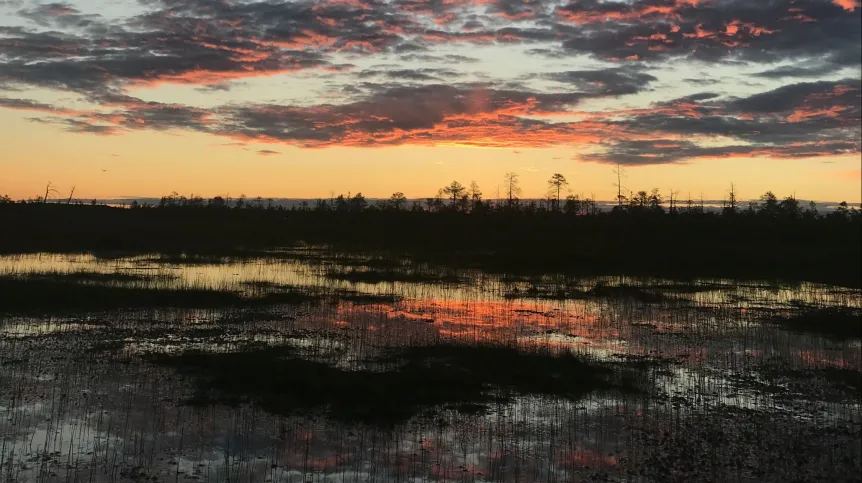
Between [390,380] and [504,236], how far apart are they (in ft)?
195

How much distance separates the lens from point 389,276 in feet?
116

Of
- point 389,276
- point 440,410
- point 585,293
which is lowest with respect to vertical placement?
point 440,410

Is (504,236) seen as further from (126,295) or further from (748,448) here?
(748,448)

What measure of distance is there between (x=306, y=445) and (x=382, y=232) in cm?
7041

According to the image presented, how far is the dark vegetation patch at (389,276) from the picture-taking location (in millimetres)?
33500

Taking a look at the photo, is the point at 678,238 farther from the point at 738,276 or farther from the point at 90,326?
the point at 90,326

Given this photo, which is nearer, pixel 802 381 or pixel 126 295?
pixel 802 381

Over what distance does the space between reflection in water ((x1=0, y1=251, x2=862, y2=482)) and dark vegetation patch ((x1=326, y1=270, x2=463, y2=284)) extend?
29.2 feet

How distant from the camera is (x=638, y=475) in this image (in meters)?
9.68

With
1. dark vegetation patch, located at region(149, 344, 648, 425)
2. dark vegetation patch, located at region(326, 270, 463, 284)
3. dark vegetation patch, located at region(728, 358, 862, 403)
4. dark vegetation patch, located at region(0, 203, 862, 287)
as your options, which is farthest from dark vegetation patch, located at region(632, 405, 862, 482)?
dark vegetation patch, located at region(0, 203, 862, 287)

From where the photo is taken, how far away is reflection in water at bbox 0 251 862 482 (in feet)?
32.5

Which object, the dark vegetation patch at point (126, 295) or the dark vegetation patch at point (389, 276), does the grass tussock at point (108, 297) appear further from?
the dark vegetation patch at point (389, 276)

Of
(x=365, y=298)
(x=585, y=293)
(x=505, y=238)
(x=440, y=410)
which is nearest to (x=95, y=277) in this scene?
(x=365, y=298)

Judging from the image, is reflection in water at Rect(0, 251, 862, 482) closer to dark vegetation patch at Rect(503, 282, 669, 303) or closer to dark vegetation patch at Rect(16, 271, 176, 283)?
dark vegetation patch at Rect(503, 282, 669, 303)
